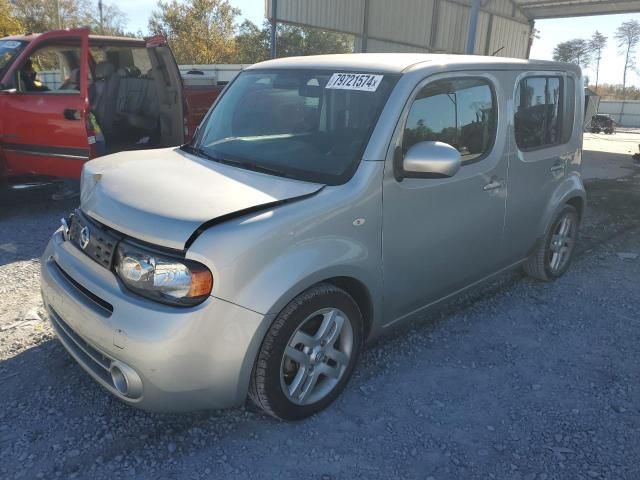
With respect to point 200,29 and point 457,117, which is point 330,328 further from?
point 200,29

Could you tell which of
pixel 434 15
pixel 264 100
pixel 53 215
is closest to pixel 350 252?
pixel 264 100

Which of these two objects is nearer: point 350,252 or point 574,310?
point 350,252

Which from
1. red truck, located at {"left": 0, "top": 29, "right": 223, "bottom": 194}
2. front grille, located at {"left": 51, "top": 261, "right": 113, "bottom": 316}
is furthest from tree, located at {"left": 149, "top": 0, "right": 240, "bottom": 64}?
front grille, located at {"left": 51, "top": 261, "right": 113, "bottom": 316}

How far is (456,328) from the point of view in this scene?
3.69 meters

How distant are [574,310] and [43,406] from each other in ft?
12.2

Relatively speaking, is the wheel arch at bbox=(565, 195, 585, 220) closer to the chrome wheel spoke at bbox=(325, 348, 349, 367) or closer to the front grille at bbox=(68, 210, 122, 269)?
the chrome wheel spoke at bbox=(325, 348, 349, 367)

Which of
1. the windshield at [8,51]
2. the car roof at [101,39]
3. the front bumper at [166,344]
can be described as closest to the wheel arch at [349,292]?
the front bumper at [166,344]

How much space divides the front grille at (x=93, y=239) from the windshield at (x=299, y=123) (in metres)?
0.83

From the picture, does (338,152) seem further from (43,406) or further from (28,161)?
(28,161)

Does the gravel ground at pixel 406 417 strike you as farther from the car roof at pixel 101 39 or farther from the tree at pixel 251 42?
the tree at pixel 251 42

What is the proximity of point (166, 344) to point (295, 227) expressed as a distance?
2.43ft

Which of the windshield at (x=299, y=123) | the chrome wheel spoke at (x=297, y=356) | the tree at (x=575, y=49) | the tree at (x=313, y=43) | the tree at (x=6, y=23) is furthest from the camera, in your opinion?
the tree at (x=575, y=49)

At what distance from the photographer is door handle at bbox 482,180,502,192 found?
334 centimetres

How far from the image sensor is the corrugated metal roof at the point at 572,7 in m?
19.2
